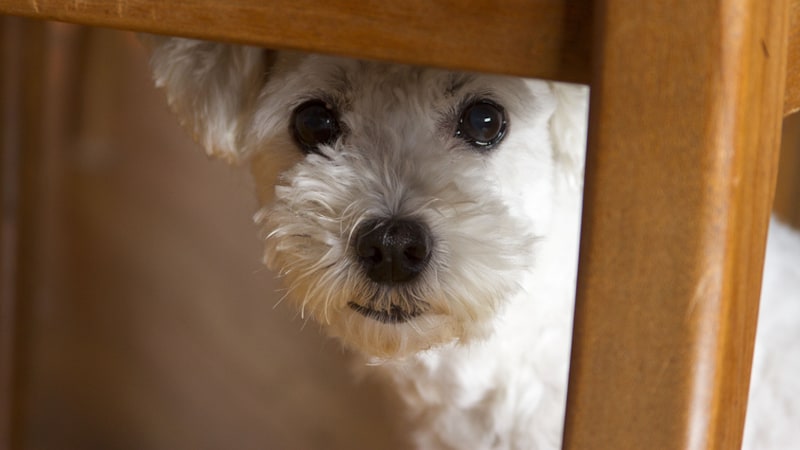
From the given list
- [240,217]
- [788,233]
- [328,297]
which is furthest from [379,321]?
[240,217]

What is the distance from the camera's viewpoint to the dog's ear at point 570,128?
0.87 meters

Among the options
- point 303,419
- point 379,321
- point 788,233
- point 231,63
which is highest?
point 231,63

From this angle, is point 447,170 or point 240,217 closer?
point 447,170

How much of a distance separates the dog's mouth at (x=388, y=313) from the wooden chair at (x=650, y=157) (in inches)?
12.6

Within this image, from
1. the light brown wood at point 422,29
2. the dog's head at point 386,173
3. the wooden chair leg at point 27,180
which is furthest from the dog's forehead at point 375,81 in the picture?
Answer: the wooden chair leg at point 27,180

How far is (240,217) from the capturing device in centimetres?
180

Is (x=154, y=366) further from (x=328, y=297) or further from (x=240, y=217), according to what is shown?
(x=328, y=297)

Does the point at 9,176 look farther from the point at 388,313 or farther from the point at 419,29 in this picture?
the point at 419,29

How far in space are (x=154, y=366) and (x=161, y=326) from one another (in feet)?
0.34

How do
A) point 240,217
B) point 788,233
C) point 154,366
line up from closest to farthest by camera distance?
point 788,233, point 154,366, point 240,217

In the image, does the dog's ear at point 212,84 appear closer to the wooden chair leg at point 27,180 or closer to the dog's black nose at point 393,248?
the dog's black nose at point 393,248

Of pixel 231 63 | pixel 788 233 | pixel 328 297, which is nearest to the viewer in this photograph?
pixel 328 297

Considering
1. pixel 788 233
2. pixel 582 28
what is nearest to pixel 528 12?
pixel 582 28

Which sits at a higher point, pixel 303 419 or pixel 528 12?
pixel 528 12
